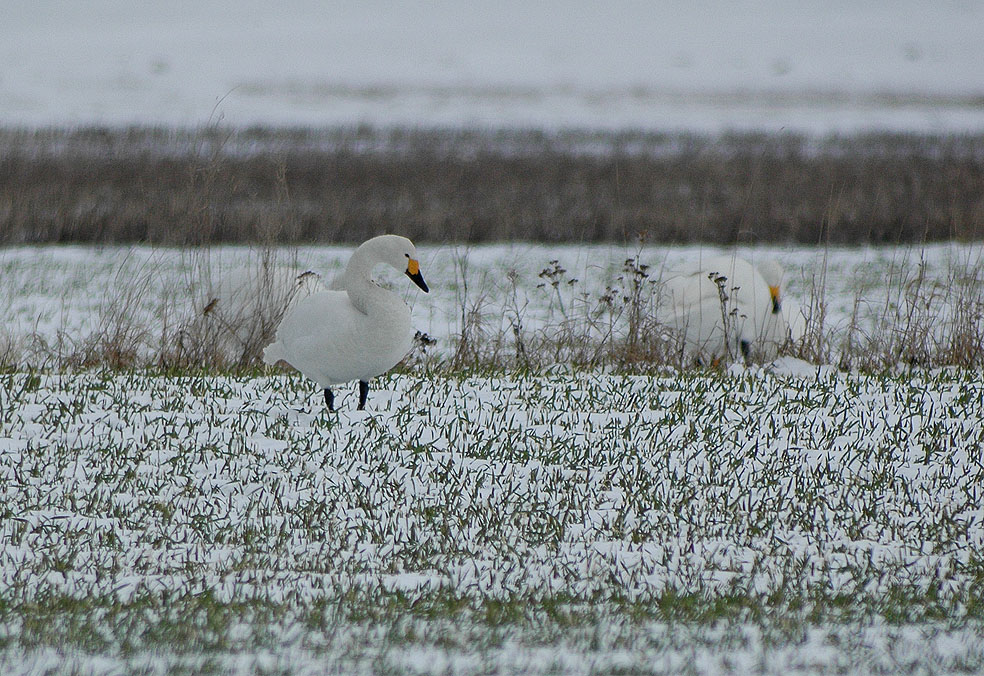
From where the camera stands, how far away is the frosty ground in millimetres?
3428

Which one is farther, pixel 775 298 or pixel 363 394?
pixel 775 298

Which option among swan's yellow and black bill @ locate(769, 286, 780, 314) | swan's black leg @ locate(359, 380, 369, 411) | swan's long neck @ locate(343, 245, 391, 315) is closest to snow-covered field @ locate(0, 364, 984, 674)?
swan's black leg @ locate(359, 380, 369, 411)

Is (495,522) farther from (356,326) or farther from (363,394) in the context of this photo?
(363,394)

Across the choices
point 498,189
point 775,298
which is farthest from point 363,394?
point 498,189

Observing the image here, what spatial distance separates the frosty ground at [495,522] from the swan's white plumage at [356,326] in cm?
28

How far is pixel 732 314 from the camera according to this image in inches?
308

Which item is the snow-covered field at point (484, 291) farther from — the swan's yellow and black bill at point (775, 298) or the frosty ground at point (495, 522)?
the frosty ground at point (495, 522)

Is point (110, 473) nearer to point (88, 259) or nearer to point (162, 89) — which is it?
point (88, 259)

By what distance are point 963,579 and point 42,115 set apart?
41.7 m

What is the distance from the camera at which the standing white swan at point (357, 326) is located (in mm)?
5777

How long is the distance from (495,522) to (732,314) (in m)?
3.78

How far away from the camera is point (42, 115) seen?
4062cm

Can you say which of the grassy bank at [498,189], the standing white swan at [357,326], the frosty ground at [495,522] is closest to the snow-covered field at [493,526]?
the frosty ground at [495,522]

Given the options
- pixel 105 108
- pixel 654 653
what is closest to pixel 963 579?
pixel 654 653
